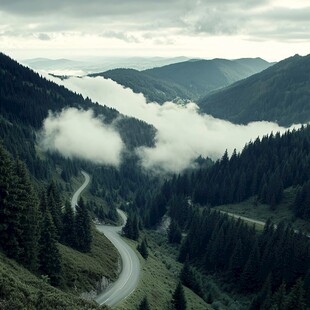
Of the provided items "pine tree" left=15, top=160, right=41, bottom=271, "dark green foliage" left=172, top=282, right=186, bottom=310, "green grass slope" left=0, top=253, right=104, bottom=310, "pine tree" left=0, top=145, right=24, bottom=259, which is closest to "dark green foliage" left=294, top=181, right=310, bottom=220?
"dark green foliage" left=172, top=282, right=186, bottom=310

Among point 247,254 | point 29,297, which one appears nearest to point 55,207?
point 29,297

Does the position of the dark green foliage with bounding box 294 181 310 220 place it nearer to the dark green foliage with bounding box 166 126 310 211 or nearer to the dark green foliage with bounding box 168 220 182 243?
the dark green foliage with bounding box 166 126 310 211

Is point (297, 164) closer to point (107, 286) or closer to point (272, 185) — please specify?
point (272, 185)

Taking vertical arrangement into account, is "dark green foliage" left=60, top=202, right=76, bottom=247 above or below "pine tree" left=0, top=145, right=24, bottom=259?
below

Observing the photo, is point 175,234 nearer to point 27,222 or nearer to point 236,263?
point 236,263

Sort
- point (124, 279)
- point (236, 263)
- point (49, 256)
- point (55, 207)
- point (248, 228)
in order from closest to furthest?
point (49, 256) → point (55, 207) → point (124, 279) → point (236, 263) → point (248, 228)

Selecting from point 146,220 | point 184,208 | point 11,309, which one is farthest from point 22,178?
point 146,220

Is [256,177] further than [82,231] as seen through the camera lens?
Yes

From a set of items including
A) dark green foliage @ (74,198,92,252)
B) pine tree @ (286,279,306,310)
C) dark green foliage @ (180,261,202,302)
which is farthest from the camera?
dark green foliage @ (180,261,202,302)
